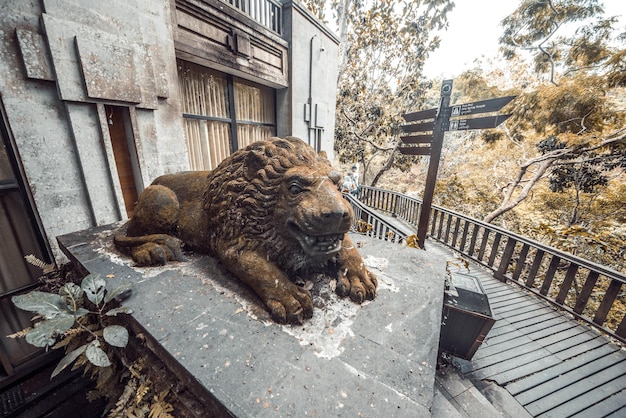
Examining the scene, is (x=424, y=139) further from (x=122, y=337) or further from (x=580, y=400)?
(x=122, y=337)

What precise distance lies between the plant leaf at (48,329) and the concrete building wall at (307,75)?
207 inches

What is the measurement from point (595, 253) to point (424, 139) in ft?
21.4

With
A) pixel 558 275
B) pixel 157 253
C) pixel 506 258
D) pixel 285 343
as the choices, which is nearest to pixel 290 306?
pixel 285 343

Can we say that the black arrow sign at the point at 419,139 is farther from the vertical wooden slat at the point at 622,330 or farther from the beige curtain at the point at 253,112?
the vertical wooden slat at the point at 622,330

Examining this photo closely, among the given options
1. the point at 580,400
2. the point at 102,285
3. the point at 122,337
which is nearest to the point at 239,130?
the point at 102,285

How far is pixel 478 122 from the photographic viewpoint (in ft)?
10.3

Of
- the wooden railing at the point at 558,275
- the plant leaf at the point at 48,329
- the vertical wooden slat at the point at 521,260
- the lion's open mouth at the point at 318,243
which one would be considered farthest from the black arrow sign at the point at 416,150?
the plant leaf at the point at 48,329

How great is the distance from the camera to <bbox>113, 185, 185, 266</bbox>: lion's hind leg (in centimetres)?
221

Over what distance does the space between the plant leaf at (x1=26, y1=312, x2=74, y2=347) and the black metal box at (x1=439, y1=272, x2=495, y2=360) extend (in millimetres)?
3280

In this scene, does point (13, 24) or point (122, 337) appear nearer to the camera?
point (122, 337)

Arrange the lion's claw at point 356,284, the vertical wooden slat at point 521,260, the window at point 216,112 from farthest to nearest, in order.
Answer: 1. the vertical wooden slat at point 521,260
2. the window at point 216,112
3. the lion's claw at point 356,284

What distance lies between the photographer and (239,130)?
5.16 meters

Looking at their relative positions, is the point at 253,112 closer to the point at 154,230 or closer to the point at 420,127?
the point at 420,127

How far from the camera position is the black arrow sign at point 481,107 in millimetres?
2871
